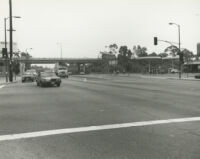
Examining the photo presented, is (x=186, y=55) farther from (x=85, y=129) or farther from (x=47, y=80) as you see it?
(x=85, y=129)

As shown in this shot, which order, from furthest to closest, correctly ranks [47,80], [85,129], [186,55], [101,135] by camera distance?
Result: [186,55]
[47,80]
[85,129]
[101,135]

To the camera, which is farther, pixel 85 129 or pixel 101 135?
pixel 85 129

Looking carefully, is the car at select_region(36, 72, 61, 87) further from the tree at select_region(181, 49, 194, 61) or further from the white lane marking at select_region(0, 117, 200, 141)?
the tree at select_region(181, 49, 194, 61)

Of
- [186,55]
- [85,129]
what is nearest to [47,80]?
[85,129]

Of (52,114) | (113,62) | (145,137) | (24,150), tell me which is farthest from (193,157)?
(113,62)

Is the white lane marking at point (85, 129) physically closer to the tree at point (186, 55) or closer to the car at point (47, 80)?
the car at point (47, 80)

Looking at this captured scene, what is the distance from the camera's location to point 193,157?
23.0 ft

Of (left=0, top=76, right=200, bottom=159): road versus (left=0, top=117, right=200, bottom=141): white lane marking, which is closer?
(left=0, top=76, right=200, bottom=159): road

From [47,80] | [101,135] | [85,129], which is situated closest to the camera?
[101,135]

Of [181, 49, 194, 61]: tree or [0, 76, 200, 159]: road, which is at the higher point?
[181, 49, 194, 61]: tree

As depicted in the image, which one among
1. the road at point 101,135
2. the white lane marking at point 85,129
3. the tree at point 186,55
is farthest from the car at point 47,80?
the tree at point 186,55

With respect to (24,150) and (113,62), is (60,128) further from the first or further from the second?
(113,62)

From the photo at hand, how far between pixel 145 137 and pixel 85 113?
5062 millimetres

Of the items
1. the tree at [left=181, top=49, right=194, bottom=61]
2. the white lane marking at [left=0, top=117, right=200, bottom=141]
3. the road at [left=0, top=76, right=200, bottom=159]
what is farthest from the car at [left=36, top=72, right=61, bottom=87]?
the tree at [left=181, top=49, right=194, bottom=61]
